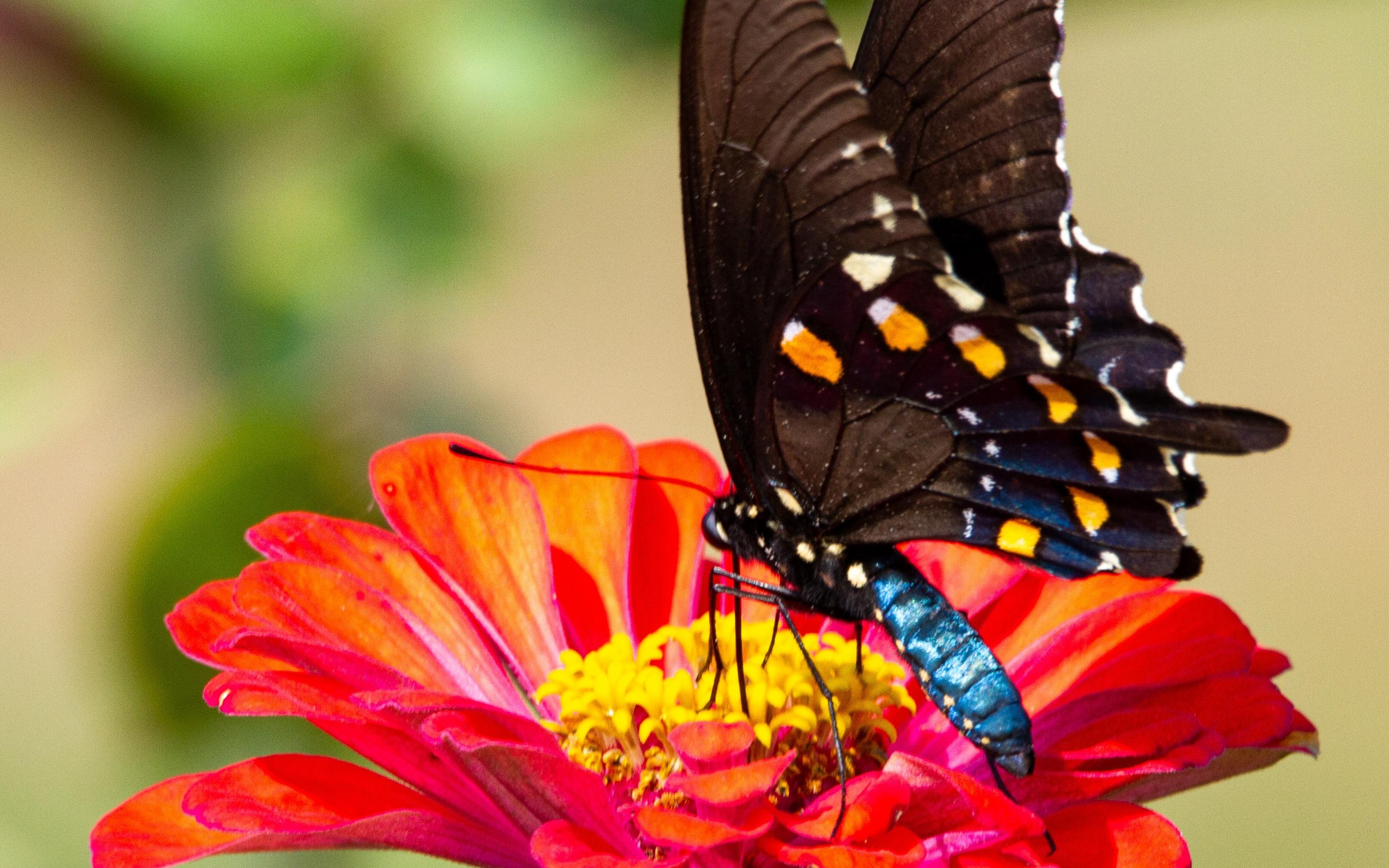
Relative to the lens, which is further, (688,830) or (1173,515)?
(1173,515)

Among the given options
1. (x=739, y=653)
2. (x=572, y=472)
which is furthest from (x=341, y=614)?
(x=739, y=653)

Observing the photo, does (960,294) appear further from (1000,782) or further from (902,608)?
(1000,782)

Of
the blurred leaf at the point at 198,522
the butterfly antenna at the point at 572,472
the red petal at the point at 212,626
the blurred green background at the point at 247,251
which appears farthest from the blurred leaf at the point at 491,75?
the red petal at the point at 212,626

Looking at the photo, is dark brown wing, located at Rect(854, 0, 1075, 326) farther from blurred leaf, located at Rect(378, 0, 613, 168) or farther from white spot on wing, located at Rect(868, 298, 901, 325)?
blurred leaf, located at Rect(378, 0, 613, 168)

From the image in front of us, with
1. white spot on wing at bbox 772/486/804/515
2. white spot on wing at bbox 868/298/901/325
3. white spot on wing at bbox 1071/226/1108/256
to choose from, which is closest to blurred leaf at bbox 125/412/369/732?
white spot on wing at bbox 772/486/804/515

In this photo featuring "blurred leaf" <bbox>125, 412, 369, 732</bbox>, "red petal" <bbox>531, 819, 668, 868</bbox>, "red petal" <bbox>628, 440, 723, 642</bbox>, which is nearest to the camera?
"red petal" <bbox>531, 819, 668, 868</bbox>

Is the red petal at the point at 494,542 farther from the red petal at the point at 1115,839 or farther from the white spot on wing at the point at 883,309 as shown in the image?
the red petal at the point at 1115,839
